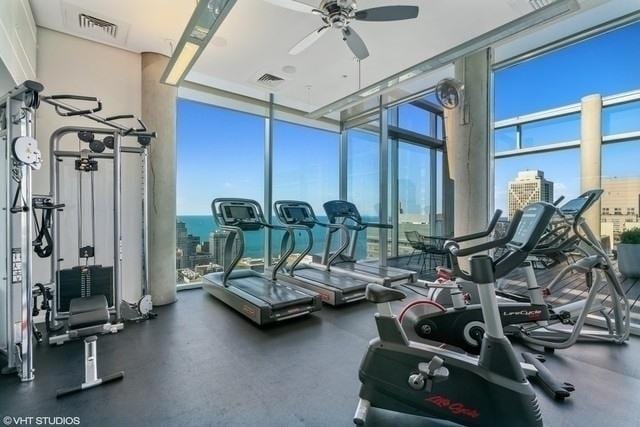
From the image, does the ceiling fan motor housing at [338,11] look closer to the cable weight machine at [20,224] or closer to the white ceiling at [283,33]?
the white ceiling at [283,33]

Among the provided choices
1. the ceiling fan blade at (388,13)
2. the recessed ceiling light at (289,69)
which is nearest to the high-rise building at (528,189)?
the ceiling fan blade at (388,13)

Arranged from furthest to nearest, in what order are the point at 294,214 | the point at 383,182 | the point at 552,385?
the point at 383,182 → the point at 294,214 → the point at 552,385

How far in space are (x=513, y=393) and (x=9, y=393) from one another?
11.2 ft

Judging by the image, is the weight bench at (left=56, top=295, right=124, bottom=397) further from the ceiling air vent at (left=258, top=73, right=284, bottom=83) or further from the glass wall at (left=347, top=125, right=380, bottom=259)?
the glass wall at (left=347, top=125, right=380, bottom=259)

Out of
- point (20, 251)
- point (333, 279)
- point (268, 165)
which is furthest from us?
point (268, 165)

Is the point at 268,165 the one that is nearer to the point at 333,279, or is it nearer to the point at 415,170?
the point at 333,279

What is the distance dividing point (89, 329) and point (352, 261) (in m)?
4.30

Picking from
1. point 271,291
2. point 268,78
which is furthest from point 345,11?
point 271,291

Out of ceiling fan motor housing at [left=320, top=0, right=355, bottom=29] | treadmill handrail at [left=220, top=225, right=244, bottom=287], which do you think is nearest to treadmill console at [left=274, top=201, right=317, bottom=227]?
treadmill handrail at [left=220, top=225, right=244, bottom=287]

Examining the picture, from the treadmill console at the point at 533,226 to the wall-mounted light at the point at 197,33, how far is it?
2631 mm

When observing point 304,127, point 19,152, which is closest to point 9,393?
point 19,152

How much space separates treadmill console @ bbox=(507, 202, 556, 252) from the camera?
175 centimetres

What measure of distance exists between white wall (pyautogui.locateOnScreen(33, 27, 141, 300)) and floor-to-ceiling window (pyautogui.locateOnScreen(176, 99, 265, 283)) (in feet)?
2.63

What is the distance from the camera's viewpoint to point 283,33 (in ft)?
12.4
